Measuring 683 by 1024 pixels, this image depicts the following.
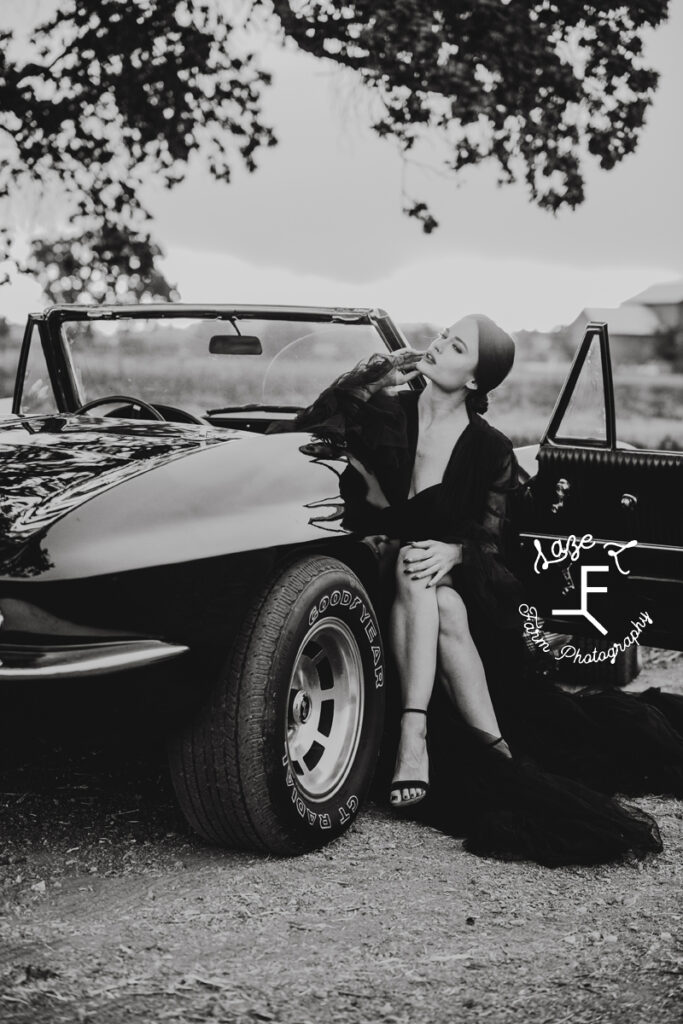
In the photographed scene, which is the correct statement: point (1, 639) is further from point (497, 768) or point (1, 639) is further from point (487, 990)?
point (497, 768)

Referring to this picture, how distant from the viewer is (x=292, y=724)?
3.33m

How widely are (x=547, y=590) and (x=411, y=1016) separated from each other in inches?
77.9

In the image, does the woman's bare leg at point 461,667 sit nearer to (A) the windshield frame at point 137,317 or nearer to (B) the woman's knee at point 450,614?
(B) the woman's knee at point 450,614

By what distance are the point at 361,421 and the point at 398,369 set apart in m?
0.44

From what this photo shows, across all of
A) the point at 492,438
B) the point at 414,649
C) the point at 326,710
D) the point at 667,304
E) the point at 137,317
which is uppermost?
the point at 667,304

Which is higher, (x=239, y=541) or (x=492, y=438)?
(x=492, y=438)

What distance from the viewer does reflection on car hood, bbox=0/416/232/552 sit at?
9.71 ft

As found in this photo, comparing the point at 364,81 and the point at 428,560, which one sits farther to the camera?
the point at 364,81

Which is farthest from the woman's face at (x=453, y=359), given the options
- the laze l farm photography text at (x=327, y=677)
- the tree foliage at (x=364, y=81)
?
the tree foliage at (x=364, y=81)

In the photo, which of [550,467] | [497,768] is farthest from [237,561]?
[550,467]

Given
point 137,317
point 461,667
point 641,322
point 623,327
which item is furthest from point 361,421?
point 641,322

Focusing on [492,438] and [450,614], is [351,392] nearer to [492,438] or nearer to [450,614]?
[492,438]

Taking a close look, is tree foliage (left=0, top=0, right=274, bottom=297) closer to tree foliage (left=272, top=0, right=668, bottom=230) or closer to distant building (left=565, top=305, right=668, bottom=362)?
tree foliage (left=272, top=0, right=668, bottom=230)

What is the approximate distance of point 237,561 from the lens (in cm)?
307
